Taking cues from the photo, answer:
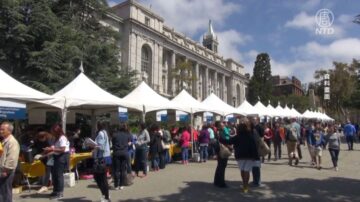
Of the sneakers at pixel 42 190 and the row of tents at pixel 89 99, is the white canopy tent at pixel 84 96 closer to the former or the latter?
the row of tents at pixel 89 99

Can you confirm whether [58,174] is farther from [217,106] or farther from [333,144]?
[217,106]

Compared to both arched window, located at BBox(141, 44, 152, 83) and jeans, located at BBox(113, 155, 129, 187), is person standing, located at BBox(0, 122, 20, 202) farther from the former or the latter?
arched window, located at BBox(141, 44, 152, 83)

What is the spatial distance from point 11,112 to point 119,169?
304 centimetres

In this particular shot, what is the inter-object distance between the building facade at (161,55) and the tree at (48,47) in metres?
9.98

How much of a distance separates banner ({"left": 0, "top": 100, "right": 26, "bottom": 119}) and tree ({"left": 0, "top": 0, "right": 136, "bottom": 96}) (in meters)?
9.10

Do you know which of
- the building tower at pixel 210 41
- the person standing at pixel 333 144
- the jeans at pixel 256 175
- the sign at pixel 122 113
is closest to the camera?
the jeans at pixel 256 175

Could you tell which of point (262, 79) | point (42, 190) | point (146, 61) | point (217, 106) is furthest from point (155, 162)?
point (262, 79)

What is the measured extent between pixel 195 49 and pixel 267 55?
602 inches

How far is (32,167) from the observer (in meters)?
10.4

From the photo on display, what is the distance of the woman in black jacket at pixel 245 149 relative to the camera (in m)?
9.36

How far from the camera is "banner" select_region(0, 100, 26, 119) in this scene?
31.2 ft

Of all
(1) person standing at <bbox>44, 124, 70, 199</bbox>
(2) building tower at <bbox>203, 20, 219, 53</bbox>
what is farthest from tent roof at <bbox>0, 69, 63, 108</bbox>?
(2) building tower at <bbox>203, 20, 219, 53</bbox>

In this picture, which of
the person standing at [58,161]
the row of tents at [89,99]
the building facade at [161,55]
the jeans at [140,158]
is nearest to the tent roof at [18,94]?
the row of tents at [89,99]

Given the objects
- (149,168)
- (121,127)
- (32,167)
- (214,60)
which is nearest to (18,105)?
(32,167)
